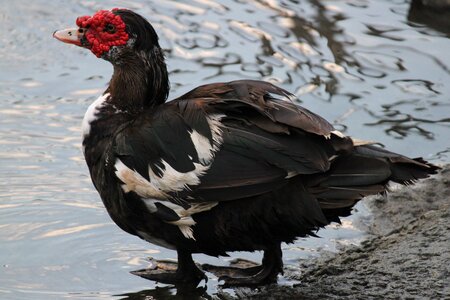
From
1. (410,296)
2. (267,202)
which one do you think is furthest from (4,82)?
(410,296)

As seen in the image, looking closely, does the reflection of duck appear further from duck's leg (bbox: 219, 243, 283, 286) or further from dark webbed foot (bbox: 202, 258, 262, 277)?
duck's leg (bbox: 219, 243, 283, 286)

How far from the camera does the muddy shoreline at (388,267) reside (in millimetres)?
4703

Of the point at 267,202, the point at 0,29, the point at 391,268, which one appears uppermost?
the point at 267,202

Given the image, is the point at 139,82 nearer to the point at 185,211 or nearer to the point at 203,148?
the point at 203,148

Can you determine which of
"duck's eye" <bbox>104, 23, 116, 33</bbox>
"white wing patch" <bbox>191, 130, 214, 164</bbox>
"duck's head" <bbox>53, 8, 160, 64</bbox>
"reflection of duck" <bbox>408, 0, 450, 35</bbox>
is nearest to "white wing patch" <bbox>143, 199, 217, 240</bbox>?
"white wing patch" <bbox>191, 130, 214, 164</bbox>

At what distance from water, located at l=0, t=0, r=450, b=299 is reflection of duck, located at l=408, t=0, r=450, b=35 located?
0.03 metres

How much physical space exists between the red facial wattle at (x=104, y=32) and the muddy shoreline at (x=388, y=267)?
4.62 ft

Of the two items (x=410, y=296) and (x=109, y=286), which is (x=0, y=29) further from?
(x=410, y=296)

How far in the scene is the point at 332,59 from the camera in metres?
8.28

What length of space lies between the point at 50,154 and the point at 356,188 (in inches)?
106

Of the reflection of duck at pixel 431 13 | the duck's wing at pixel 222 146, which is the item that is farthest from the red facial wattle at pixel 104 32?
the reflection of duck at pixel 431 13

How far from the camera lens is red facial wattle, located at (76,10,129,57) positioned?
5.28m

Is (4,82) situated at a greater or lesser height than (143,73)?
lesser

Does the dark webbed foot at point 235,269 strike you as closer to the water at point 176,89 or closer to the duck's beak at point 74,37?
the water at point 176,89
